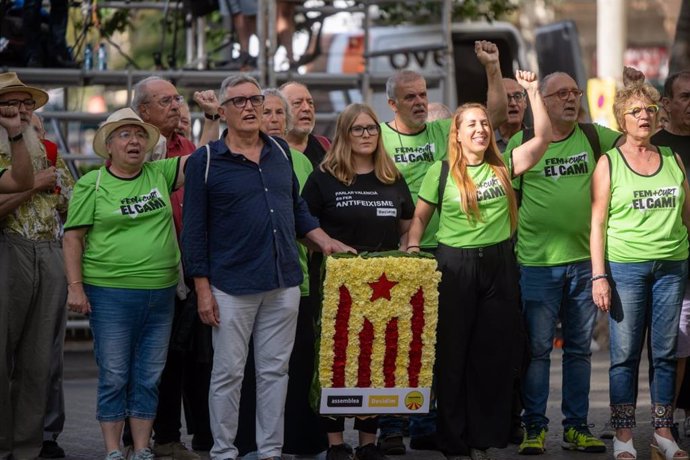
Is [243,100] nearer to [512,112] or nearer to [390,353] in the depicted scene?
[390,353]

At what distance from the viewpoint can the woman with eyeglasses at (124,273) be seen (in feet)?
28.6

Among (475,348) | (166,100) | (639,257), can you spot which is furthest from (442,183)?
(166,100)

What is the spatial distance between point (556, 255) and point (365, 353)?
1496 mm

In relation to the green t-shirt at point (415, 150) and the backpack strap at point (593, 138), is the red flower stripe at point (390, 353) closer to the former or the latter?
the green t-shirt at point (415, 150)

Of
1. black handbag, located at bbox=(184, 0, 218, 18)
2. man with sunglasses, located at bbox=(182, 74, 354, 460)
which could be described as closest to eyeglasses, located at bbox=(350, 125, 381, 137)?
man with sunglasses, located at bbox=(182, 74, 354, 460)

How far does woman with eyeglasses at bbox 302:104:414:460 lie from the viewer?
9062 mm

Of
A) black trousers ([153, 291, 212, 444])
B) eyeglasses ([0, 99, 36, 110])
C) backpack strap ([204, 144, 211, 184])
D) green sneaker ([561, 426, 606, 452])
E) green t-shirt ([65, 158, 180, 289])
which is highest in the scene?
eyeglasses ([0, 99, 36, 110])

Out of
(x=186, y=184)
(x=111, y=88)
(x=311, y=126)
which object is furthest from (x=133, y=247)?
(x=111, y=88)

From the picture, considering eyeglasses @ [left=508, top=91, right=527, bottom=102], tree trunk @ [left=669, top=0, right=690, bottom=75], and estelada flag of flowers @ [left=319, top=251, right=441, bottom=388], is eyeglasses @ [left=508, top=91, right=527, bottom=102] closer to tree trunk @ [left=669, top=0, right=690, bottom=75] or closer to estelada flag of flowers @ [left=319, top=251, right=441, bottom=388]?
estelada flag of flowers @ [left=319, top=251, right=441, bottom=388]

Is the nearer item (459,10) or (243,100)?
(243,100)

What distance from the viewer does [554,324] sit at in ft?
31.5

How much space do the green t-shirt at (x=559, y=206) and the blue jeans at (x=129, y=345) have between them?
87.0 inches

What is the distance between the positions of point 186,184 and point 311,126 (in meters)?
1.56

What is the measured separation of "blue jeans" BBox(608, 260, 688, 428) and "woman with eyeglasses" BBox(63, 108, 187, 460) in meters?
2.53
